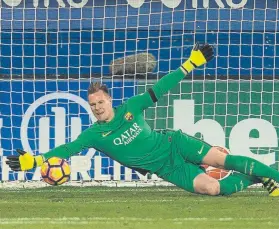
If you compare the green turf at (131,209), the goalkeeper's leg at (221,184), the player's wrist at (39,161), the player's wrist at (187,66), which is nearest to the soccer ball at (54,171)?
the player's wrist at (39,161)

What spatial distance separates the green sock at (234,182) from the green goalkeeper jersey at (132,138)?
53cm

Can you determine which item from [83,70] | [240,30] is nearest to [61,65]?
[83,70]

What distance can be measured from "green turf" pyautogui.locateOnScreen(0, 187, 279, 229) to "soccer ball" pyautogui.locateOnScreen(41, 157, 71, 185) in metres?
0.24

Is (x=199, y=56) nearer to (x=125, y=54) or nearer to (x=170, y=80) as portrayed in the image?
(x=170, y=80)

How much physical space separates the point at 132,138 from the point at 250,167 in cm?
100

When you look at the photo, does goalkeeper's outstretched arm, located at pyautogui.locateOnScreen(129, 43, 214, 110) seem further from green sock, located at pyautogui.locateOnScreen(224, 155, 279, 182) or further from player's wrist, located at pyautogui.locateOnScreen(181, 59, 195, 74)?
green sock, located at pyautogui.locateOnScreen(224, 155, 279, 182)

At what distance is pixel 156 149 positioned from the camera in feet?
32.8

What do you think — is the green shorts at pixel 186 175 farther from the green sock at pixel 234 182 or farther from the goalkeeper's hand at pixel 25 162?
the goalkeeper's hand at pixel 25 162

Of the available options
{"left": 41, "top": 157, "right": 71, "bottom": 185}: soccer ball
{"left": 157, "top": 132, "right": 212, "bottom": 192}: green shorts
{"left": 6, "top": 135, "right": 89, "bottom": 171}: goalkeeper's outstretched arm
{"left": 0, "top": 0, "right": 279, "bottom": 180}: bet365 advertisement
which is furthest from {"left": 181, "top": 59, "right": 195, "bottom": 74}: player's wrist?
{"left": 0, "top": 0, "right": 279, "bottom": 180}: bet365 advertisement

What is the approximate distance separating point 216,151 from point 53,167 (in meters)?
1.37

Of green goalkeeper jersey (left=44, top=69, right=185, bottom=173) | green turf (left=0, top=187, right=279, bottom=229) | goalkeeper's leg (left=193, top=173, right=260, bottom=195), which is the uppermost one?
green goalkeeper jersey (left=44, top=69, right=185, bottom=173)

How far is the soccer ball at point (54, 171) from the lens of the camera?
9.74 metres

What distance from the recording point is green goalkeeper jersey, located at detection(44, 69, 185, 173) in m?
9.73

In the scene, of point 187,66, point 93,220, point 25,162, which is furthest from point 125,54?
point 93,220
